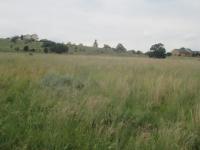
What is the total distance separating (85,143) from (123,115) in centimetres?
135

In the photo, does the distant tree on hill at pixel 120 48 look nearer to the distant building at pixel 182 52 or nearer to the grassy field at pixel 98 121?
the distant building at pixel 182 52

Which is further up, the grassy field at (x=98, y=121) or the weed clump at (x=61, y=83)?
the weed clump at (x=61, y=83)

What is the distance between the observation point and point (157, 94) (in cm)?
577

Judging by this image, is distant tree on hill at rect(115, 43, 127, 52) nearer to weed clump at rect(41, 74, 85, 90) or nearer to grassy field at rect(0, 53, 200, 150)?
weed clump at rect(41, 74, 85, 90)

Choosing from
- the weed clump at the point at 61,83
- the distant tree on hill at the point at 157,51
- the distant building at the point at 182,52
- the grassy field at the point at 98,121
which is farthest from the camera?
the distant building at the point at 182,52

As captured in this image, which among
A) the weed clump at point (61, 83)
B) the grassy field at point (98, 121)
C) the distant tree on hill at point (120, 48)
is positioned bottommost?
the grassy field at point (98, 121)

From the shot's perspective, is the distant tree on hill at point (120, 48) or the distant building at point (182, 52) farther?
the distant tree on hill at point (120, 48)

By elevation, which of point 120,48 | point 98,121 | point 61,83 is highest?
point 120,48

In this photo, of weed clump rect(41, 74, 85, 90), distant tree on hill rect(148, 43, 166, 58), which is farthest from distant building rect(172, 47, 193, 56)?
weed clump rect(41, 74, 85, 90)

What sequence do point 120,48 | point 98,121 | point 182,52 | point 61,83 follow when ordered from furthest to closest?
point 120,48 < point 182,52 < point 61,83 < point 98,121

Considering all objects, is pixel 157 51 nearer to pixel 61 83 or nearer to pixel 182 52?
pixel 182 52

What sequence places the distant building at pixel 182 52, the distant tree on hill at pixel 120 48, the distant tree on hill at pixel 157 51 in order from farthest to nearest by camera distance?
the distant tree on hill at pixel 120 48 → the distant building at pixel 182 52 → the distant tree on hill at pixel 157 51

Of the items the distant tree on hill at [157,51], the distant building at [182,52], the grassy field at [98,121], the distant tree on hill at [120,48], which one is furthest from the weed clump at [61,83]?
the distant tree on hill at [120,48]

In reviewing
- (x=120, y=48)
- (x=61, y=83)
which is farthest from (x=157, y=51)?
(x=61, y=83)
